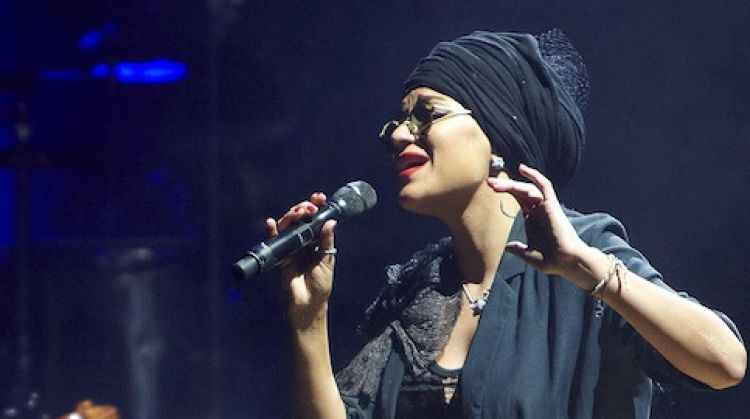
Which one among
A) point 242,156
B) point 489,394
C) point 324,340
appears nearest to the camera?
point 489,394

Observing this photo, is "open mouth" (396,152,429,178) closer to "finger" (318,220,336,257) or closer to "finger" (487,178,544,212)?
"finger" (318,220,336,257)

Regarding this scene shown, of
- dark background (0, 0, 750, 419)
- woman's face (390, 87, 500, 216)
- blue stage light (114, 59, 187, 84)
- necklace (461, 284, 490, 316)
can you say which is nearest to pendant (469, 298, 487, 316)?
necklace (461, 284, 490, 316)

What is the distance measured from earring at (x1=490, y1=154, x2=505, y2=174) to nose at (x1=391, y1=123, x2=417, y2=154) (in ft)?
0.53

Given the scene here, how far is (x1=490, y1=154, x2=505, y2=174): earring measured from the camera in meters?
2.38

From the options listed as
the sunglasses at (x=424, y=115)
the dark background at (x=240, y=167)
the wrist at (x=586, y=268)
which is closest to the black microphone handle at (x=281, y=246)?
the sunglasses at (x=424, y=115)

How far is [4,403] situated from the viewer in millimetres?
3572

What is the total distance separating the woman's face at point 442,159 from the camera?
2348 mm

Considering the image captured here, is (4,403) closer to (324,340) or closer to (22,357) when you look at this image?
(22,357)

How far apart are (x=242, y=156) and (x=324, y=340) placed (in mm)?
1180

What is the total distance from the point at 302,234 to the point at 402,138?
39cm

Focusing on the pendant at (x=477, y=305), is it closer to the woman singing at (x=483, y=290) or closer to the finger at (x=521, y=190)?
the woman singing at (x=483, y=290)

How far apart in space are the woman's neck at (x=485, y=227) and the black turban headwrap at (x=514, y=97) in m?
0.07

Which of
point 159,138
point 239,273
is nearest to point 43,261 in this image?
point 159,138

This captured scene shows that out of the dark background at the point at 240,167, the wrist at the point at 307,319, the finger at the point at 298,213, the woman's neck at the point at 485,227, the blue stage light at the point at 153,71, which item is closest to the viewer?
the finger at the point at 298,213
